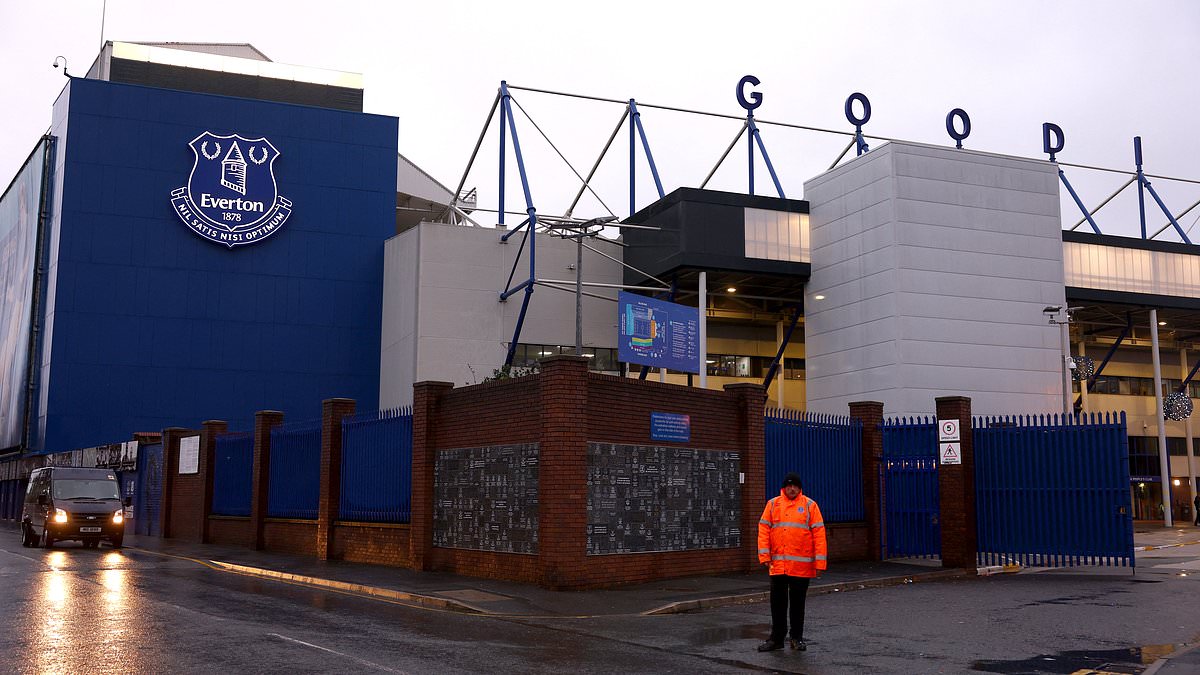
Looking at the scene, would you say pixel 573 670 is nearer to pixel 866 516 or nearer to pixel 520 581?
pixel 520 581

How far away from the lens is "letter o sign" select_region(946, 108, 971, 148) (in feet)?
149

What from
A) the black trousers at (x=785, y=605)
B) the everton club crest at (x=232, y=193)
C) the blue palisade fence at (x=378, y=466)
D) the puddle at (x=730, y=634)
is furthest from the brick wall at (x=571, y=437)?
the everton club crest at (x=232, y=193)

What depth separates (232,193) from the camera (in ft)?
161

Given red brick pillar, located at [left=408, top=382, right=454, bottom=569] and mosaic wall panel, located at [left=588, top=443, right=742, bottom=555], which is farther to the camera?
red brick pillar, located at [left=408, top=382, right=454, bottom=569]

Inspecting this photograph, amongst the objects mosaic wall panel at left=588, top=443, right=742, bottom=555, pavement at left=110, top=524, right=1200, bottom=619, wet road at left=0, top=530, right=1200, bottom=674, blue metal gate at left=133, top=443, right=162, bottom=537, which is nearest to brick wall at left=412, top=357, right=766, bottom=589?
mosaic wall panel at left=588, top=443, right=742, bottom=555

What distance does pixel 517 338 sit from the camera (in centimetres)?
4491

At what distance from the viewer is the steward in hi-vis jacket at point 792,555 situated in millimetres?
11305

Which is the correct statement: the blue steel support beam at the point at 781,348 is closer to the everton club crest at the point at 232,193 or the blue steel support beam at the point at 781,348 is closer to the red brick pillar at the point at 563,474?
the everton club crest at the point at 232,193

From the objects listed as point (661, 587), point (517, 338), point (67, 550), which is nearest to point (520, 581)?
point (661, 587)

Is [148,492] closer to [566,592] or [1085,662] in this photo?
[566,592]

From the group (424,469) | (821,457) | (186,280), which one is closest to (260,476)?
(424,469)

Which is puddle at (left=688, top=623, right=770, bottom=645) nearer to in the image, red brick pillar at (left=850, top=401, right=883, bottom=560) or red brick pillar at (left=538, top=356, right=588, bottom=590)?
red brick pillar at (left=538, top=356, right=588, bottom=590)

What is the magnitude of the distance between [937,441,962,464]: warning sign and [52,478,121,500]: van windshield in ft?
72.4

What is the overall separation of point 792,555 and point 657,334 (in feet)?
87.5
